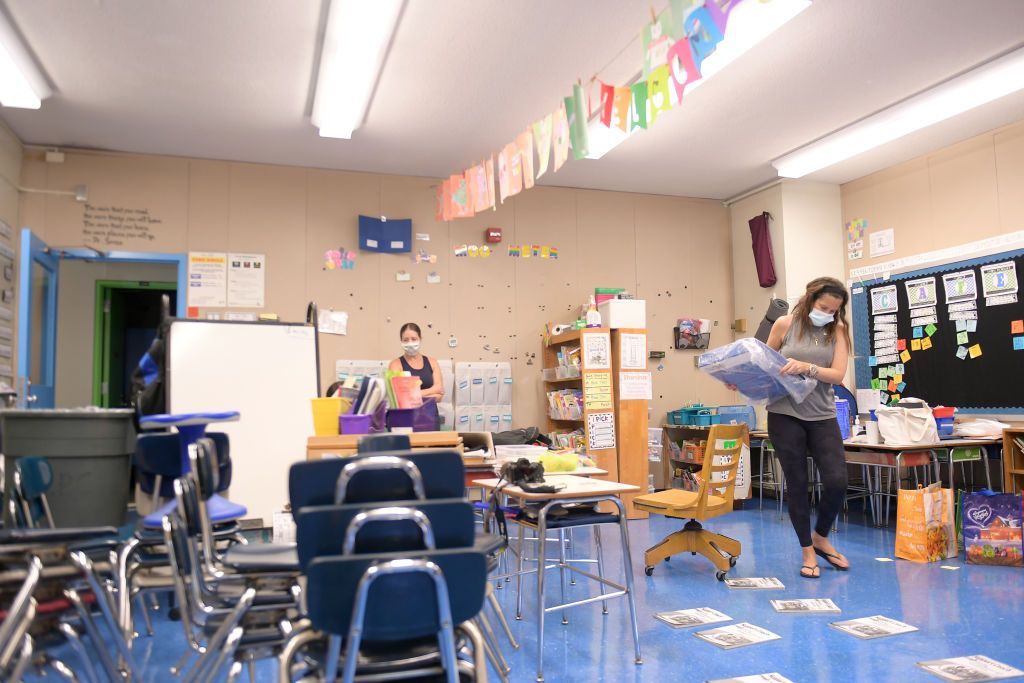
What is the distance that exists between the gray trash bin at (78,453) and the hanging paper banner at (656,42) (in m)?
3.36

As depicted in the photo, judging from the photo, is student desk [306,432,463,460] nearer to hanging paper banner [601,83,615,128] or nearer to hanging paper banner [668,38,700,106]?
hanging paper banner [668,38,700,106]

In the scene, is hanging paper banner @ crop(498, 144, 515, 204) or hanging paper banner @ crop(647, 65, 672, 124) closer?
hanging paper banner @ crop(647, 65, 672, 124)

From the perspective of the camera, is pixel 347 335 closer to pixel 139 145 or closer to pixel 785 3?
pixel 139 145

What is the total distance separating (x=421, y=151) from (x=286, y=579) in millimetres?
5153

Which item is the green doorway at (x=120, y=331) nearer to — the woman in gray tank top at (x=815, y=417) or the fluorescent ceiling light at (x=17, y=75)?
the fluorescent ceiling light at (x=17, y=75)

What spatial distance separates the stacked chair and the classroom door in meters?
4.74

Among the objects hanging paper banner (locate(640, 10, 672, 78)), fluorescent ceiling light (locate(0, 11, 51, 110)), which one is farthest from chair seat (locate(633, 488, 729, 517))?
fluorescent ceiling light (locate(0, 11, 51, 110))

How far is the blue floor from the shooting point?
2857mm

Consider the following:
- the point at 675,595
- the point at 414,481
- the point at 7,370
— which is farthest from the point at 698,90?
the point at 7,370

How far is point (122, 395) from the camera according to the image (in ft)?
29.8

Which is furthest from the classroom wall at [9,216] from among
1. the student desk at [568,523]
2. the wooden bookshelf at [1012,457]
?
the wooden bookshelf at [1012,457]

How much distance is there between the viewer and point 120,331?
8969 mm

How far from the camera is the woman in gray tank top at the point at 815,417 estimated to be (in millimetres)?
4277

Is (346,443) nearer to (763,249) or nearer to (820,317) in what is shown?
(820,317)
